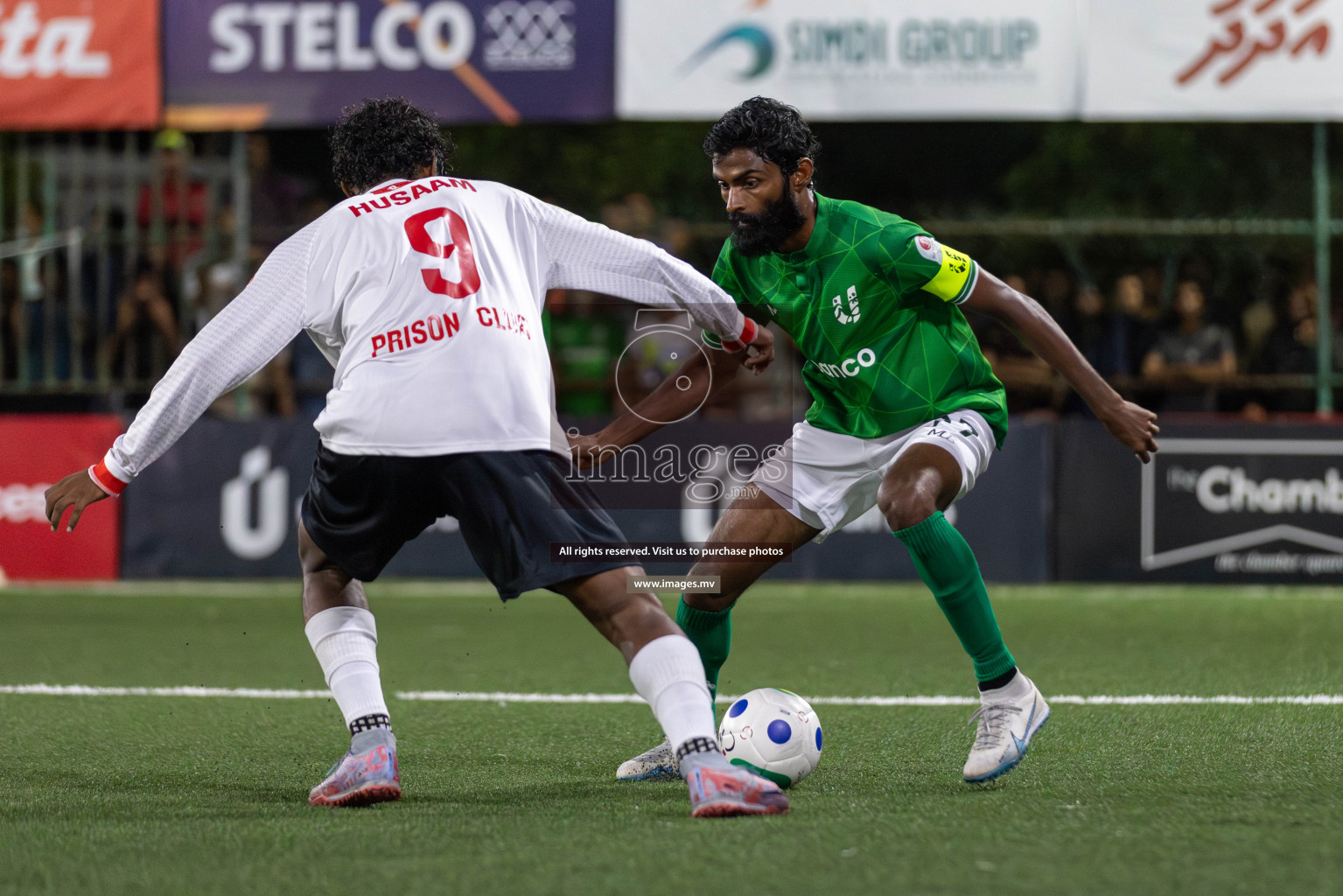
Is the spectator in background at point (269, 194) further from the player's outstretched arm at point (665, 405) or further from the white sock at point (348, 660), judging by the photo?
the white sock at point (348, 660)

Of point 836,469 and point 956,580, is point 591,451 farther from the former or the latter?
point 956,580

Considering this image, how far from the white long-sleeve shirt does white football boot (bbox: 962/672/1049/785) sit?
1.40 meters

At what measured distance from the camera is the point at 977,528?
1098 centimetres

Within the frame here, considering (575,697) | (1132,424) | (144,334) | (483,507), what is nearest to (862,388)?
(1132,424)

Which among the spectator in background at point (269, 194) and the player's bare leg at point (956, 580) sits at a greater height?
the spectator in background at point (269, 194)

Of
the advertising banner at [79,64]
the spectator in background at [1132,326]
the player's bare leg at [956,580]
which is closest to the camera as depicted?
the player's bare leg at [956,580]

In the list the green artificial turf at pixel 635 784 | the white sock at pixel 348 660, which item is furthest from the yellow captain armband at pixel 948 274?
the white sock at pixel 348 660

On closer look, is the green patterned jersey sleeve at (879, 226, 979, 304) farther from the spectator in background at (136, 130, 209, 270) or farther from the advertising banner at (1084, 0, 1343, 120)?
the spectator in background at (136, 130, 209, 270)

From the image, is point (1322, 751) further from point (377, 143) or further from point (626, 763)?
point (377, 143)

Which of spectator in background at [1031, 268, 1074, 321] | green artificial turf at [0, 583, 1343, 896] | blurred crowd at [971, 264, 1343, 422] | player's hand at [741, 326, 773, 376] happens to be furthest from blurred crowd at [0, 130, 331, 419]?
player's hand at [741, 326, 773, 376]

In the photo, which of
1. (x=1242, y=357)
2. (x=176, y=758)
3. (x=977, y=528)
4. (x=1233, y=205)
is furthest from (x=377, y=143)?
→ (x=1233, y=205)

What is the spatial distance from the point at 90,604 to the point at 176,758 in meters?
5.44

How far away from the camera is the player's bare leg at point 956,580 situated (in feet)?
14.6

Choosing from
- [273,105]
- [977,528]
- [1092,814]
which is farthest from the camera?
[273,105]
